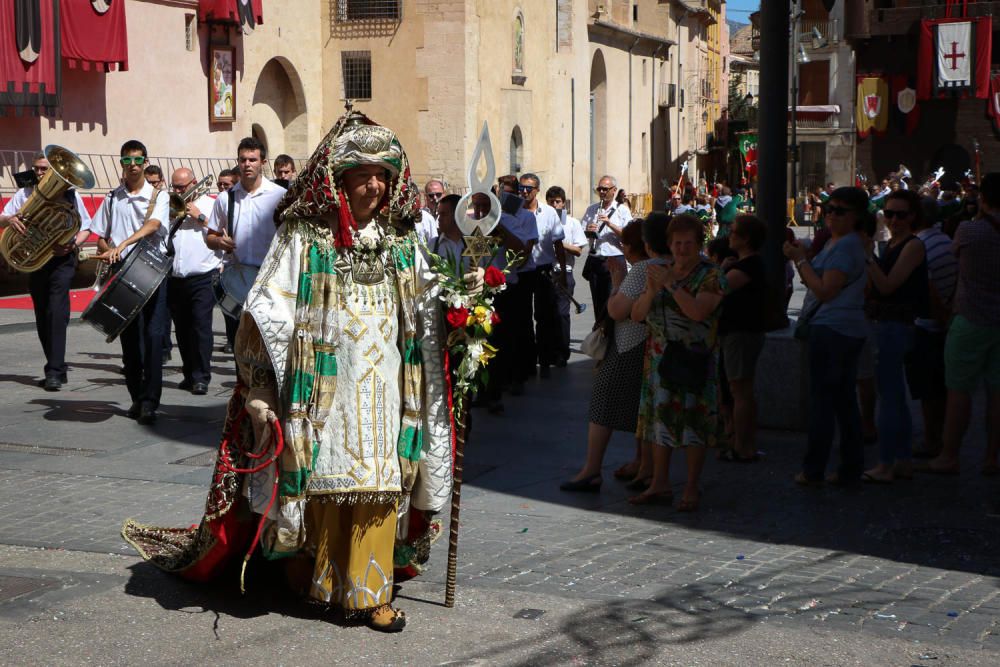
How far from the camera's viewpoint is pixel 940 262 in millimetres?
8422

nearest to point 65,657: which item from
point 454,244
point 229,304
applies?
point 229,304

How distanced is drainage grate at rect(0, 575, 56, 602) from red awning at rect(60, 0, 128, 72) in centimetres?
1848

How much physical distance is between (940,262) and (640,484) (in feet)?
7.80

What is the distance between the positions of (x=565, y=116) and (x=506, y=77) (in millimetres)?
6487

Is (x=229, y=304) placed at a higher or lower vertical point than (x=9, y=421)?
higher

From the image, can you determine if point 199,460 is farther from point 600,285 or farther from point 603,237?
point 603,237

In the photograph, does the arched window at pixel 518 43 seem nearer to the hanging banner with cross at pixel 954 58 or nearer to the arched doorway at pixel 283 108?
the arched doorway at pixel 283 108

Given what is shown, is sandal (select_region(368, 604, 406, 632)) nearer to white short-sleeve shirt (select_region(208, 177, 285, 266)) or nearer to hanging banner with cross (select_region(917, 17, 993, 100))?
white short-sleeve shirt (select_region(208, 177, 285, 266))

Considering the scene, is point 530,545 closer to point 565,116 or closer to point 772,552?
point 772,552

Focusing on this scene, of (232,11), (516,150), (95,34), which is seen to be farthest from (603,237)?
(516,150)

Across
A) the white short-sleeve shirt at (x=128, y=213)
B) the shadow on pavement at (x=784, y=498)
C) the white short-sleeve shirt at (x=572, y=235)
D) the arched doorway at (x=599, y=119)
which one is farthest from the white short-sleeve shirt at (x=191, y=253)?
the arched doorway at (x=599, y=119)

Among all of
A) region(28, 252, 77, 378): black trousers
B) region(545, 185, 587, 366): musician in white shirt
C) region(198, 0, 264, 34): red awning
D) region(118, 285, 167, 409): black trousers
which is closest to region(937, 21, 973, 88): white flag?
region(198, 0, 264, 34): red awning

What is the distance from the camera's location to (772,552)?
21.3 feet

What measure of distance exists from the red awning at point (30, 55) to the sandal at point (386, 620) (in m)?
18.0
